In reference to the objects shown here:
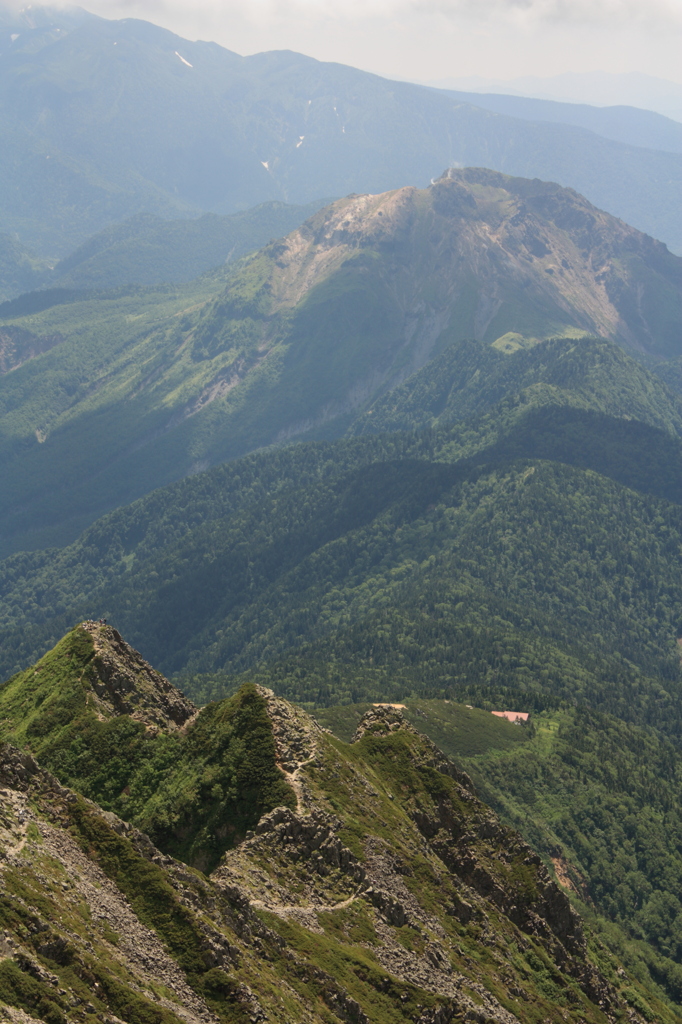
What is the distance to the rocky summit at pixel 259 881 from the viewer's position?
6756 cm

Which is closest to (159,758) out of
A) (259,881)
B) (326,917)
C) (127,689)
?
(127,689)

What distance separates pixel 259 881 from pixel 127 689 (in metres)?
33.5

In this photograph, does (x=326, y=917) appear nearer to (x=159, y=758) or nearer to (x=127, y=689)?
(x=159, y=758)

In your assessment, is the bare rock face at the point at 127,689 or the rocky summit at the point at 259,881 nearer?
the rocky summit at the point at 259,881

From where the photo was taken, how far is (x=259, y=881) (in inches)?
3529

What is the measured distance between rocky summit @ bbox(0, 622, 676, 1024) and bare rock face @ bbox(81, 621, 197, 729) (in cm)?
26

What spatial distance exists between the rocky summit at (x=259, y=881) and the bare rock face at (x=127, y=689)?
0.26m

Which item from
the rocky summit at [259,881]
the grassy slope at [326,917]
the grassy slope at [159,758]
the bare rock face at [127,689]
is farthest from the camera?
the bare rock face at [127,689]

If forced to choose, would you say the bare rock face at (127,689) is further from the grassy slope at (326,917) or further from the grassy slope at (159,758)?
the grassy slope at (326,917)

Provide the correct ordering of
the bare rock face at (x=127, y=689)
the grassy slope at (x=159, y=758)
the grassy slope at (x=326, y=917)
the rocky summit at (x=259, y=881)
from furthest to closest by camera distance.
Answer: the bare rock face at (x=127, y=689)
the grassy slope at (x=159, y=758)
the rocky summit at (x=259, y=881)
the grassy slope at (x=326, y=917)

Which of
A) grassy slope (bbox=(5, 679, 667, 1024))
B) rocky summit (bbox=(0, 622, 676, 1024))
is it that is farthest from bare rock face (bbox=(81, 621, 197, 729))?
grassy slope (bbox=(5, 679, 667, 1024))

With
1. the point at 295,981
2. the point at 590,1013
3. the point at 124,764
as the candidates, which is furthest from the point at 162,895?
the point at 590,1013

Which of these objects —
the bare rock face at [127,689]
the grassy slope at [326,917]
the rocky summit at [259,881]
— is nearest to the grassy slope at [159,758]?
the rocky summit at [259,881]

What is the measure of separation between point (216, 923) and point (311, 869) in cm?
2007
